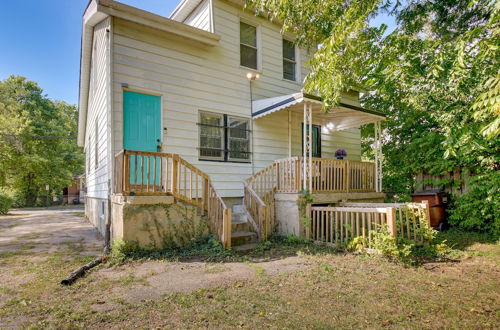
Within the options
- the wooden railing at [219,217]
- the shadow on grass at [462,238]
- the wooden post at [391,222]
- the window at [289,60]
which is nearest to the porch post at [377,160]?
the shadow on grass at [462,238]

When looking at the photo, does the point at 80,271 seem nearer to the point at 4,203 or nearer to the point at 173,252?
the point at 173,252

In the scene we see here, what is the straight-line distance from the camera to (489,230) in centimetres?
712

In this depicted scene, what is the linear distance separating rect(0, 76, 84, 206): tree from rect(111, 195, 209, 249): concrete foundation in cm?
1980

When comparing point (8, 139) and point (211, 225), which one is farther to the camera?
point (8, 139)

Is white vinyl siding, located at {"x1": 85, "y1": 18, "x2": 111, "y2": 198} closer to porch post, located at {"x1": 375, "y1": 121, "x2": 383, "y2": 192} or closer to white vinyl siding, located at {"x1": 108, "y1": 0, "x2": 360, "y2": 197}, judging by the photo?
white vinyl siding, located at {"x1": 108, "y1": 0, "x2": 360, "y2": 197}

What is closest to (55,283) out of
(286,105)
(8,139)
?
(286,105)

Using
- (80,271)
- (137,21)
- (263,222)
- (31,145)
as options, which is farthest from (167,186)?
(31,145)

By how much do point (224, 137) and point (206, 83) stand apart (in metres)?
1.60

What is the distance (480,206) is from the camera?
7.14 metres

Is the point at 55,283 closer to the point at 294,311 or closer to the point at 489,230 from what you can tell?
the point at 294,311

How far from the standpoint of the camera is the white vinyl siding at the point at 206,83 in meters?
6.42

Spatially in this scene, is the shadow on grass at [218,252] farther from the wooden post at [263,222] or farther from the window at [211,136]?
the window at [211,136]

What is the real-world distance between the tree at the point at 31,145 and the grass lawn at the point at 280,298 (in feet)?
69.1

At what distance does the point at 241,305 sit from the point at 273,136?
6262mm
